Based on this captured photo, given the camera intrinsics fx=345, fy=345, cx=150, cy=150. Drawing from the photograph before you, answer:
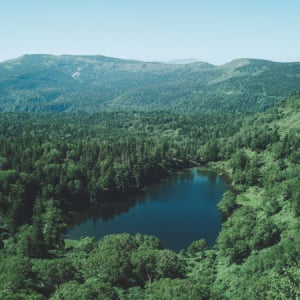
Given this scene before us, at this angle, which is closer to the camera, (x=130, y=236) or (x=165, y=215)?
(x=130, y=236)

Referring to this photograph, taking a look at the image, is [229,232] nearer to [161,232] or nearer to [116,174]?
[161,232]

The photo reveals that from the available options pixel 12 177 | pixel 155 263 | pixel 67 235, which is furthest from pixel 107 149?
pixel 155 263

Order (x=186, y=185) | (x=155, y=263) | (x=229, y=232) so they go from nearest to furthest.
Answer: (x=155, y=263), (x=229, y=232), (x=186, y=185)

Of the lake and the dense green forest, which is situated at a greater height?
the dense green forest

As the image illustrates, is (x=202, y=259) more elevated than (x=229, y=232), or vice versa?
(x=229, y=232)

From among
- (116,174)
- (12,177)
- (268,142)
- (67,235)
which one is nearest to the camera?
(67,235)
